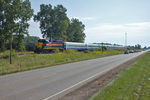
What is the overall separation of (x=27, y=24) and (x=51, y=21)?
30.8 meters

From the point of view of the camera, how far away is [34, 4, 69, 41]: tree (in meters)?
71.1

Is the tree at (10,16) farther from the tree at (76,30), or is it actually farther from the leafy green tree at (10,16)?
the tree at (76,30)

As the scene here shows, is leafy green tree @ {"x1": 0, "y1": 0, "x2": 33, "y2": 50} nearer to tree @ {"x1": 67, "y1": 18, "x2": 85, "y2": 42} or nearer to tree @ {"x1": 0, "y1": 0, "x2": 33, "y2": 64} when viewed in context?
tree @ {"x1": 0, "y1": 0, "x2": 33, "y2": 64}

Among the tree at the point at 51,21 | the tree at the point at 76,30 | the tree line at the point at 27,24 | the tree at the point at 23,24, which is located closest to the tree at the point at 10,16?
the tree line at the point at 27,24

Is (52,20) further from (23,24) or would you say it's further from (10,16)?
(10,16)

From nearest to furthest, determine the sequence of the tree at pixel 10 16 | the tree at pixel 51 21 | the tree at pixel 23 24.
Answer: the tree at pixel 10 16 → the tree at pixel 23 24 → the tree at pixel 51 21

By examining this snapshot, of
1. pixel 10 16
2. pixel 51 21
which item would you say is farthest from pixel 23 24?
pixel 51 21

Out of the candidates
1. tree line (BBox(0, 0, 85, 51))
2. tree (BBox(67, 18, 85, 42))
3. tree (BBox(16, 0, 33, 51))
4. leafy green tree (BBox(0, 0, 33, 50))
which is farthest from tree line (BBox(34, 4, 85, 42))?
leafy green tree (BBox(0, 0, 33, 50))

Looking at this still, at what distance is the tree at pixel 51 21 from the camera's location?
71.1m

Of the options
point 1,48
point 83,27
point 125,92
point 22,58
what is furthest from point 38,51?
point 83,27

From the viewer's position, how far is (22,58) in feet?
97.4

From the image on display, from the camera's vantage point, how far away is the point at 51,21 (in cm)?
7150

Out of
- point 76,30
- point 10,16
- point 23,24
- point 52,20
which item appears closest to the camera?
point 10,16

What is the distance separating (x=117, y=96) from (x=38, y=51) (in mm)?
36055
